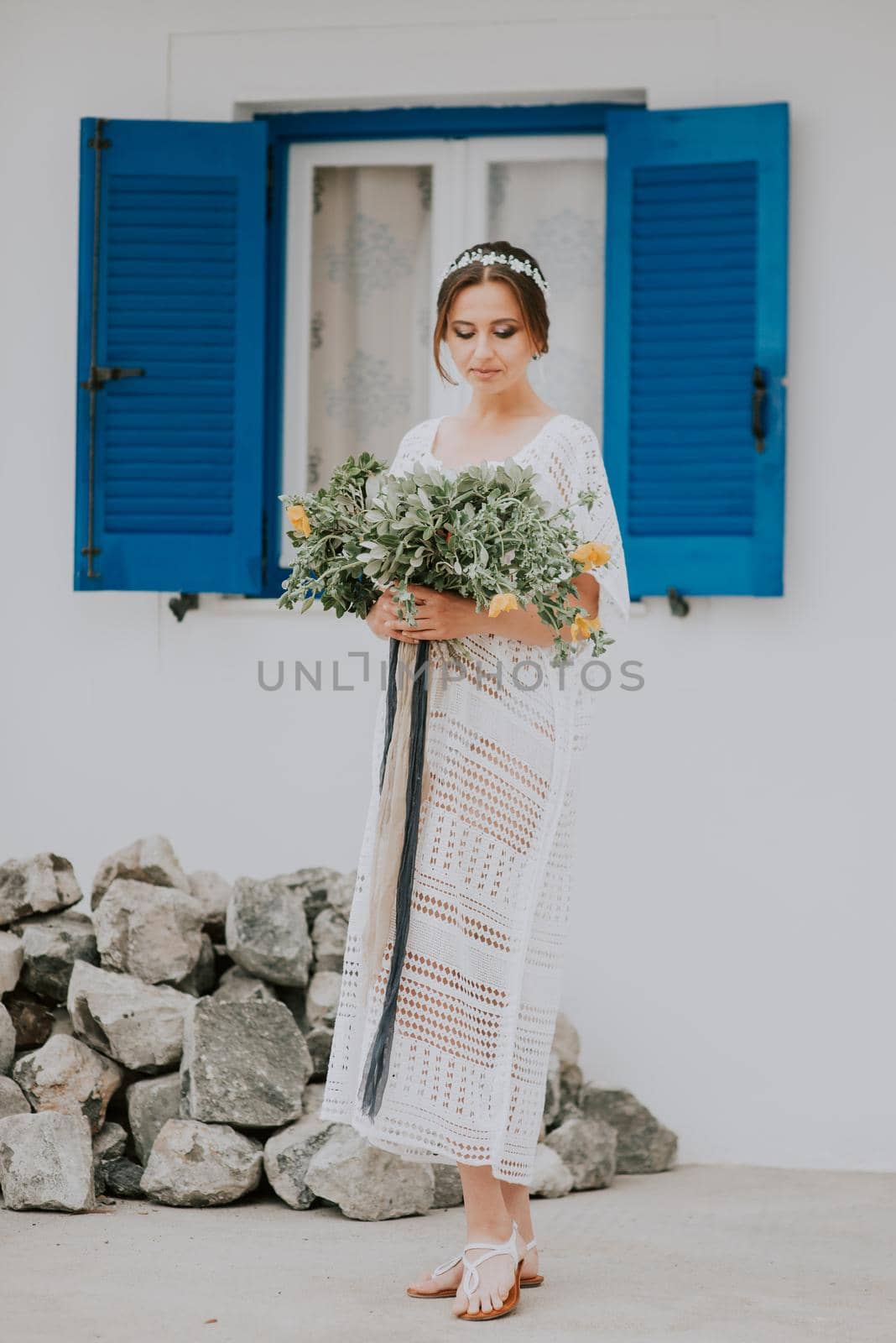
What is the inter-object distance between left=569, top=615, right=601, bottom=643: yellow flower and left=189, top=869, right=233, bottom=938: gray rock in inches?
65.5

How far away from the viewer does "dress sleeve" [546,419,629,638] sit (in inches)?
113

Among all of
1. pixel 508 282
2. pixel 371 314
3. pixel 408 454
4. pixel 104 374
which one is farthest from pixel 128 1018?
pixel 371 314

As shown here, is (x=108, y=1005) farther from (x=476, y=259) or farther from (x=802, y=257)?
(x=802, y=257)

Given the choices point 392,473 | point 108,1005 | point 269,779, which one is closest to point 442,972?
point 392,473

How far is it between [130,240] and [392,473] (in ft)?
6.65

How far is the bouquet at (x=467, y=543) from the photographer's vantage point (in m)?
2.64

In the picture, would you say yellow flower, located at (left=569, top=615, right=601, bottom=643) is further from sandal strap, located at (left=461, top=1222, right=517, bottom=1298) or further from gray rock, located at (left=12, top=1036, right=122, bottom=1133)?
gray rock, located at (left=12, top=1036, right=122, bottom=1133)

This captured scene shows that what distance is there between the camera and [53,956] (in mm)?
3910

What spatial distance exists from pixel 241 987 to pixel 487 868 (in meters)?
1.36

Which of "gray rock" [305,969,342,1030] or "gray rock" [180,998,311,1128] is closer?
"gray rock" [180,998,311,1128]

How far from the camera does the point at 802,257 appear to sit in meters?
4.25

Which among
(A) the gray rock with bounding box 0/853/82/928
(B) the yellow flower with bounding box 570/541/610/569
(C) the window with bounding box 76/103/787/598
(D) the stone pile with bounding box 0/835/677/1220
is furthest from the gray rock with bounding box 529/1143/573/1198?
(B) the yellow flower with bounding box 570/541/610/569

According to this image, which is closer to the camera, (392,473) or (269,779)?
(392,473)

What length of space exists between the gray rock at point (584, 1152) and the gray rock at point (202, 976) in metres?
0.93
